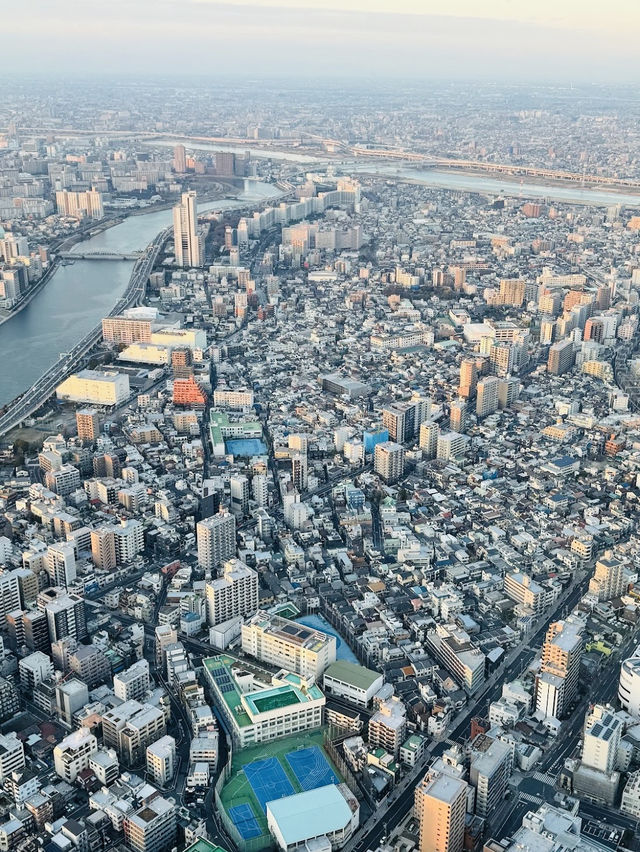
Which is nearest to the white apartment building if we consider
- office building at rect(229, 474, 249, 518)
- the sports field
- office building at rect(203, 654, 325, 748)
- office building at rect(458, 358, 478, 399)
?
office building at rect(229, 474, 249, 518)

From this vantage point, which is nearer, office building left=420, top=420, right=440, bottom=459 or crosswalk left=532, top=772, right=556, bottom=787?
crosswalk left=532, top=772, right=556, bottom=787

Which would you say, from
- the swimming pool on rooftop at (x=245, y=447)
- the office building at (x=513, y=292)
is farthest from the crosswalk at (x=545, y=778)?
the office building at (x=513, y=292)

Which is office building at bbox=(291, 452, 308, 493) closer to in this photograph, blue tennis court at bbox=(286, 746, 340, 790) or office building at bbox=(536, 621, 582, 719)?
office building at bbox=(536, 621, 582, 719)

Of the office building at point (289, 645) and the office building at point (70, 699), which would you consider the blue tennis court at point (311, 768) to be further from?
the office building at point (70, 699)

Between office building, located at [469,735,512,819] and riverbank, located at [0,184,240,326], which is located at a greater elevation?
riverbank, located at [0,184,240,326]

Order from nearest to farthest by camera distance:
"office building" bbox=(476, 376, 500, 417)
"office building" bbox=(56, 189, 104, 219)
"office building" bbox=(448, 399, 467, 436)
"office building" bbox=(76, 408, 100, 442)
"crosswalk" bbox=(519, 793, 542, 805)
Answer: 1. "crosswalk" bbox=(519, 793, 542, 805)
2. "office building" bbox=(76, 408, 100, 442)
3. "office building" bbox=(448, 399, 467, 436)
4. "office building" bbox=(476, 376, 500, 417)
5. "office building" bbox=(56, 189, 104, 219)

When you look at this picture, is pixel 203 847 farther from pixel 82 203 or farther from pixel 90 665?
pixel 82 203

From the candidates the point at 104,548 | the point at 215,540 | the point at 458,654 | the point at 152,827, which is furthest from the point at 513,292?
the point at 152,827
